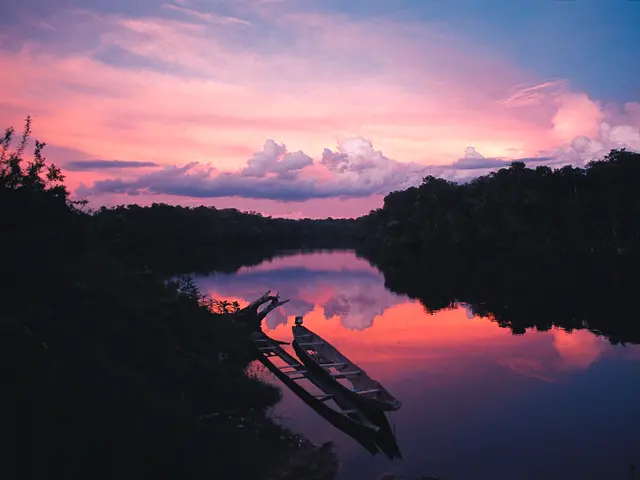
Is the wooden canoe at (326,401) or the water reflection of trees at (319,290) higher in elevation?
the wooden canoe at (326,401)

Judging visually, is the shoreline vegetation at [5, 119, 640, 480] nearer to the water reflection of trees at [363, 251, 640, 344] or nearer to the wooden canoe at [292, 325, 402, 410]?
the water reflection of trees at [363, 251, 640, 344]

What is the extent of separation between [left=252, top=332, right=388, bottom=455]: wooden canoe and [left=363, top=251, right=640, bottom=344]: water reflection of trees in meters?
10.6

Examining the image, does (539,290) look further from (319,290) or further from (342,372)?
(342,372)

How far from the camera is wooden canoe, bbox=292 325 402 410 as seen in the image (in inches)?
437

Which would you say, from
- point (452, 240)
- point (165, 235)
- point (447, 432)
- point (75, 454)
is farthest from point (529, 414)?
point (165, 235)

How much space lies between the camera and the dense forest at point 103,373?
6996 millimetres

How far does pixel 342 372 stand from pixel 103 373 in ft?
24.5

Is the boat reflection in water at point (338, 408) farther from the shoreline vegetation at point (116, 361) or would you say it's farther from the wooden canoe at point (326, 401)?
the shoreline vegetation at point (116, 361)

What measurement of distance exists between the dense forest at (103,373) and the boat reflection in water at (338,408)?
837 millimetres

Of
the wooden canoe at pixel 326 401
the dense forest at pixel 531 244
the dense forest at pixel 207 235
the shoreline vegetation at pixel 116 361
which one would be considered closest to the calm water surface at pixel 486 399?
the wooden canoe at pixel 326 401

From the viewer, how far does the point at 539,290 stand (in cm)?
3259

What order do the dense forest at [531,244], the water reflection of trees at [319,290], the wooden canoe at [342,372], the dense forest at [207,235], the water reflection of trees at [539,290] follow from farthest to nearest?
1. the dense forest at [207,235]
2. the water reflection of trees at [319,290]
3. the dense forest at [531,244]
4. the water reflection of trees at [539,290]
5. the wooden canoe at [342,372]

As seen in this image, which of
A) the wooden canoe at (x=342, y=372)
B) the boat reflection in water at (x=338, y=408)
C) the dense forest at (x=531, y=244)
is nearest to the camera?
the boat reflection in water at (x=338, y=408)

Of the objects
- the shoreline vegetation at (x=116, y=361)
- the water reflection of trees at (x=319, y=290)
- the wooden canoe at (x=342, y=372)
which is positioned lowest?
the water reflection of trees at (x=319, y=290)
